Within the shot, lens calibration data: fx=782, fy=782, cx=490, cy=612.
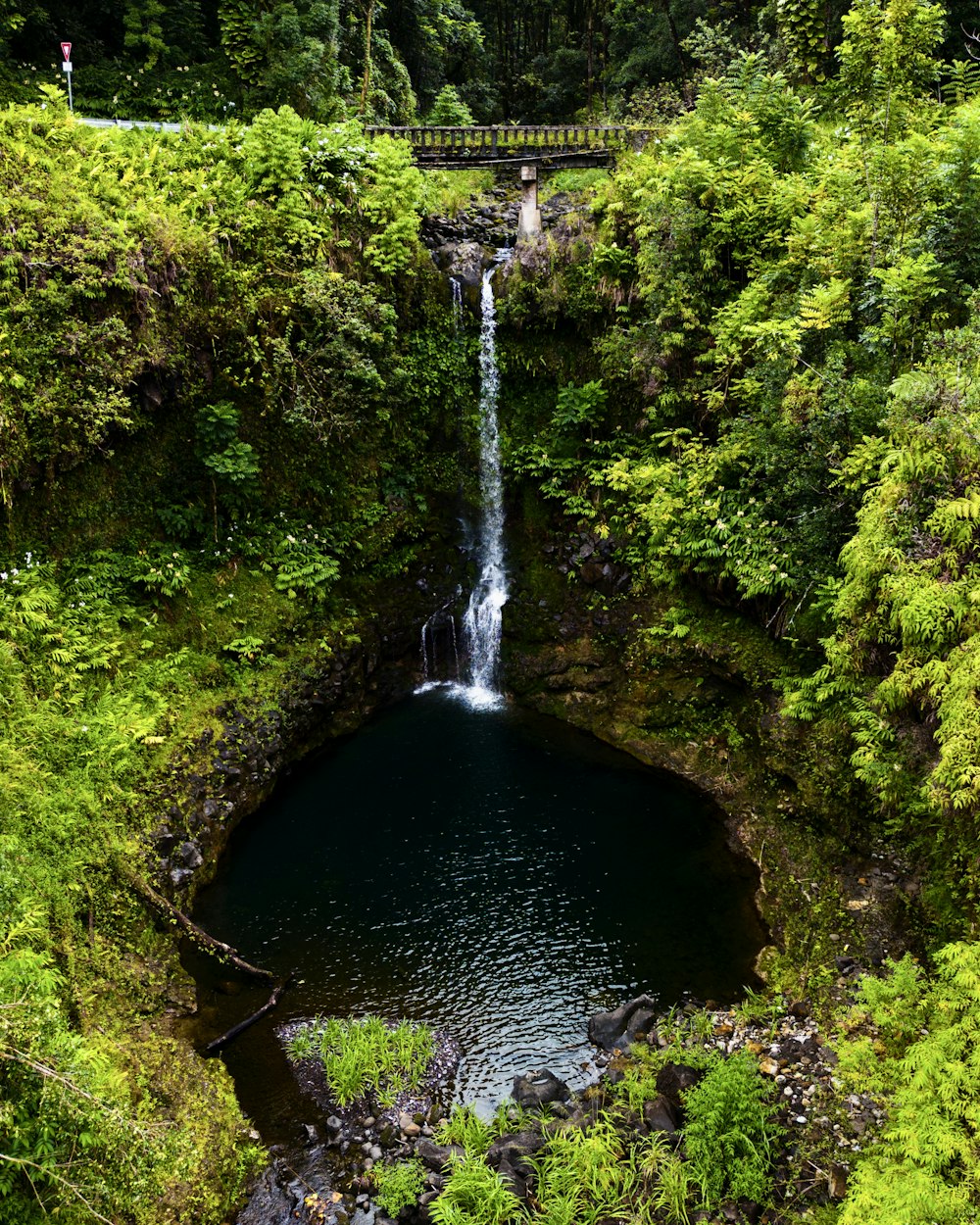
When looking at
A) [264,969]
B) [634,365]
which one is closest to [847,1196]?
[264,969]

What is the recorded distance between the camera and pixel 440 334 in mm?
19812

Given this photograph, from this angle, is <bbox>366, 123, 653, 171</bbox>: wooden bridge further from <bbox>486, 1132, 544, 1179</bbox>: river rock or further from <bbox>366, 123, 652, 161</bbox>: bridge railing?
<bbox>486, 1132, 544, 1179</bbox>: river rock

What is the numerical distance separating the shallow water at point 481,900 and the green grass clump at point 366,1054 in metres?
0.37

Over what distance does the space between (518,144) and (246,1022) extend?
22704 mm

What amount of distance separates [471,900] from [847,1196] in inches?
264

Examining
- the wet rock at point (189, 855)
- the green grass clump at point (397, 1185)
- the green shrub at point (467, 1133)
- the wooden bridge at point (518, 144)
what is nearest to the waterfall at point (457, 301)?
the wooden bridge at point (518, 144)

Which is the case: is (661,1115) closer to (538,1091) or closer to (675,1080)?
(675,1080)

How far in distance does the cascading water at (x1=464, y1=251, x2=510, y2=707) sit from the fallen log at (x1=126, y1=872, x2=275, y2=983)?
29.9 ft

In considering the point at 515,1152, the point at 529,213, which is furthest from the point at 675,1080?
the point at 529,213

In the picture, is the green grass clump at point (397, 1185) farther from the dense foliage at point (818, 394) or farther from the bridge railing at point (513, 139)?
the bridge railing at point (513, 139)

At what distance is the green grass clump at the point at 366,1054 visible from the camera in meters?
9.44

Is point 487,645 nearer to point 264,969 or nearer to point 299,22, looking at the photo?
point 264,969

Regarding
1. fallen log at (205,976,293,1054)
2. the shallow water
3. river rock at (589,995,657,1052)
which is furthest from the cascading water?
river rock at (589,995,657,1052)

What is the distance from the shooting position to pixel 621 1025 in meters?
10.1
